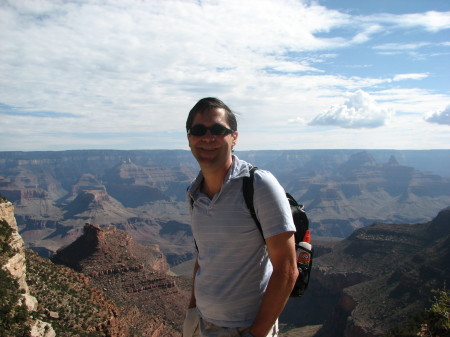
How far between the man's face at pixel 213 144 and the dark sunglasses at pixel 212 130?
0.03 m

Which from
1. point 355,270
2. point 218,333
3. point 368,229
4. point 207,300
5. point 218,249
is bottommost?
point 355,270

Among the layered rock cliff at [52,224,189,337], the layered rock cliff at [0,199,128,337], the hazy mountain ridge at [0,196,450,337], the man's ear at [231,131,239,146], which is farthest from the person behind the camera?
the layered rock cliff at [52,224,189,337]

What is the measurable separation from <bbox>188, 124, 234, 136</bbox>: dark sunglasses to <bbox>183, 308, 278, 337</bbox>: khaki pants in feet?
7.26

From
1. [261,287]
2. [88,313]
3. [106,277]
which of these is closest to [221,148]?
[261,287]

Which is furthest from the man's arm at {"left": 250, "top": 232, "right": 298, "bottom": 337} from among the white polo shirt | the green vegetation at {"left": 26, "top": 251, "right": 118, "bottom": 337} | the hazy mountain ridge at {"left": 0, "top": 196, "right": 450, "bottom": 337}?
the hazy mountain ridge at {"left": 0, "top": 196, "right": 450, "bottom": 337}

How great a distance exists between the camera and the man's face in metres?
4.11

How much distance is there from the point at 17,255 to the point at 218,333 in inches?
655

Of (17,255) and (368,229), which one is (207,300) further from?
(368,229)

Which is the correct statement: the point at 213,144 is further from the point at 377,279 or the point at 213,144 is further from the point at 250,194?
the point at 377,279

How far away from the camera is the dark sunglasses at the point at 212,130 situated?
410cm

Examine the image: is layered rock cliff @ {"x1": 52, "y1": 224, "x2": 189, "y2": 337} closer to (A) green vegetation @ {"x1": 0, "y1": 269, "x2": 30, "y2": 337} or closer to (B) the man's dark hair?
(A) green vegetation @ {"x1": 0, "y1": 269, "x2": 30, "y2": 337}

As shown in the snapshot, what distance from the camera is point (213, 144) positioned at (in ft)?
13.5

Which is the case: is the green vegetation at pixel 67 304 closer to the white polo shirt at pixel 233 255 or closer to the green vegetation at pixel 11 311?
the green vegetation at pixel 11 311

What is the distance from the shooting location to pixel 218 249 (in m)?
3.97
